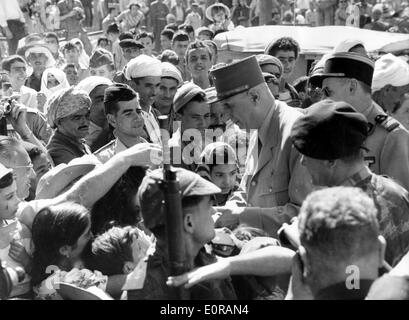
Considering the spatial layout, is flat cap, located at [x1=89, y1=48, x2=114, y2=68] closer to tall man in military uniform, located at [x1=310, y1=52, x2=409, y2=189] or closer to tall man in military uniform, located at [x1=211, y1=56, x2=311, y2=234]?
tall man in military uniform, located at [x1=211, y1=56, x2=311, y2=234]

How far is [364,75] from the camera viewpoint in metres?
4.00

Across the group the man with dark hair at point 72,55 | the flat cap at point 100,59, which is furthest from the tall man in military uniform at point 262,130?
the man with dark hair at point 72,55

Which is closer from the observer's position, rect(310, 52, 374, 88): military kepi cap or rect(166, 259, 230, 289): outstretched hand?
rect(166, 259, 230, 289): outstretched hand

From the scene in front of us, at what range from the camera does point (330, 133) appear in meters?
3.06

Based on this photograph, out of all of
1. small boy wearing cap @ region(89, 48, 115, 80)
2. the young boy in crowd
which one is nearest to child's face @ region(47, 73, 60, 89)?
small boy wearing cap @ region(89, 48, 115, 80)

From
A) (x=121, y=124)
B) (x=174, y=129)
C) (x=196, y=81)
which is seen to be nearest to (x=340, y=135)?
(x=121, y=124)

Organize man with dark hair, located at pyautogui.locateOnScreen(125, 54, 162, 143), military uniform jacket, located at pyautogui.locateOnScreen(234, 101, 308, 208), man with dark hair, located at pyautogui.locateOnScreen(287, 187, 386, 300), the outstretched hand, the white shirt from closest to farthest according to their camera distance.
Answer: man with dark hair, located at pyautogui.locateOnScreen(287, 187, 386, 300) < the outstretched hand < military uniform jacket, located at pyautogui.locateOnScreen(234, 101, 308, 208) < man with dark hair, located at pyautogui.locateOnScreen(125, 54, 162, 143) < the white shirt

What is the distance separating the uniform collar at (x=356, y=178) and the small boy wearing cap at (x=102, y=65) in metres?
6.91

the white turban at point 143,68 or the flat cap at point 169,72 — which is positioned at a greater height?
the white turban at point 143,68

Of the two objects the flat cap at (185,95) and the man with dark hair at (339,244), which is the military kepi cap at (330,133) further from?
the flat cap at (185,95)

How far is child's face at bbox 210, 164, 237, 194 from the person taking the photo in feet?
16.4

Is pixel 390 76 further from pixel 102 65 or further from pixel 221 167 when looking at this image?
pixel 102 65

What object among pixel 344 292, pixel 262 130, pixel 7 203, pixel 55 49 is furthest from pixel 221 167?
pixel 55 49

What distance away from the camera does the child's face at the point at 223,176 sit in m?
5.00
